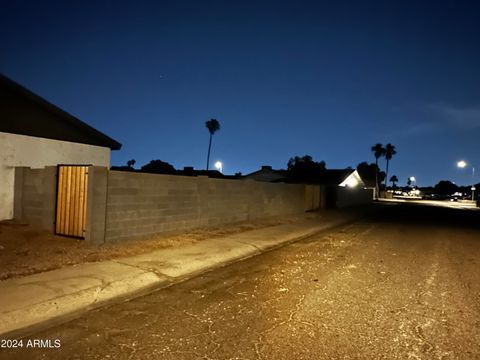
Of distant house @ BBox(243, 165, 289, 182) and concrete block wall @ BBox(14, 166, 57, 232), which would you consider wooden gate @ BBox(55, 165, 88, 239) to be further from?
distant house @ BBox(243, 165, 289, 182)

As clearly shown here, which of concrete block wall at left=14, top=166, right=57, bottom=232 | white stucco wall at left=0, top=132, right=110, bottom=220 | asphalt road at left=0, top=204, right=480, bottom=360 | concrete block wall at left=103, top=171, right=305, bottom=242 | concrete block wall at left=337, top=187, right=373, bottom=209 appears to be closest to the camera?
asphalt road at left=0, top=204, right=480, bottom=360

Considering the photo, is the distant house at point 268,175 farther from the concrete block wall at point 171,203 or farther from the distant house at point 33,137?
the distant house at point 33,137

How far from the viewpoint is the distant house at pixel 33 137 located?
11.3 meters

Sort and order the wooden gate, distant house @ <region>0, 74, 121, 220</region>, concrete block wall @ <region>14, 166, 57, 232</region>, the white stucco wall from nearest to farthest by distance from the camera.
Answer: the wooden gate
concrete block wall @ <region>14, 166, 57, 232</region>
the white stucco wall
distant house @ <region>0, 74, 121, 220</region>

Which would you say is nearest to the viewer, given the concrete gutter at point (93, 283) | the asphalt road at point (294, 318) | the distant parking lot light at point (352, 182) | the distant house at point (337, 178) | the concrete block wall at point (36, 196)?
the asphalt road at point (294, 318)

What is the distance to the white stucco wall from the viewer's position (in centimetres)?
1121

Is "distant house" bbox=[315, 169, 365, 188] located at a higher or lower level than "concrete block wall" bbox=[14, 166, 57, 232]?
higher

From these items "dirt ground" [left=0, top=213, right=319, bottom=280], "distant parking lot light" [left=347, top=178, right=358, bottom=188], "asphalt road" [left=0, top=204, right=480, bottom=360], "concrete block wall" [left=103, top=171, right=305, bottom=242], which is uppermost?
"distant parking lot light" [left=347, top=178, right=358, bottom=188]

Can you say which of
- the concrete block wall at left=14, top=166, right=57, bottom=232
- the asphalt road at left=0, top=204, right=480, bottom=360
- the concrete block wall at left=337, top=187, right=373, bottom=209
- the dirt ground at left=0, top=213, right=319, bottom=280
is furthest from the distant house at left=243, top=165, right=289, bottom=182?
the asphalt road at left=0, top=204, right=480, bottom=360

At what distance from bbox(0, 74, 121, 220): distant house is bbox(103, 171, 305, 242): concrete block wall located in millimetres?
3949

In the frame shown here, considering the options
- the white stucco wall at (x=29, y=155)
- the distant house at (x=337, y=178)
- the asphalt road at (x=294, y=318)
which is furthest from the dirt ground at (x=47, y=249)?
the distant house at (x=337, y=178)

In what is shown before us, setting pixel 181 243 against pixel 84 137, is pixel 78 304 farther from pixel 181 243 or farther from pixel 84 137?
pixel 84 137

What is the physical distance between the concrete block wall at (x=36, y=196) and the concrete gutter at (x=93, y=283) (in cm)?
347

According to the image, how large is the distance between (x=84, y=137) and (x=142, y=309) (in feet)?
34.7
